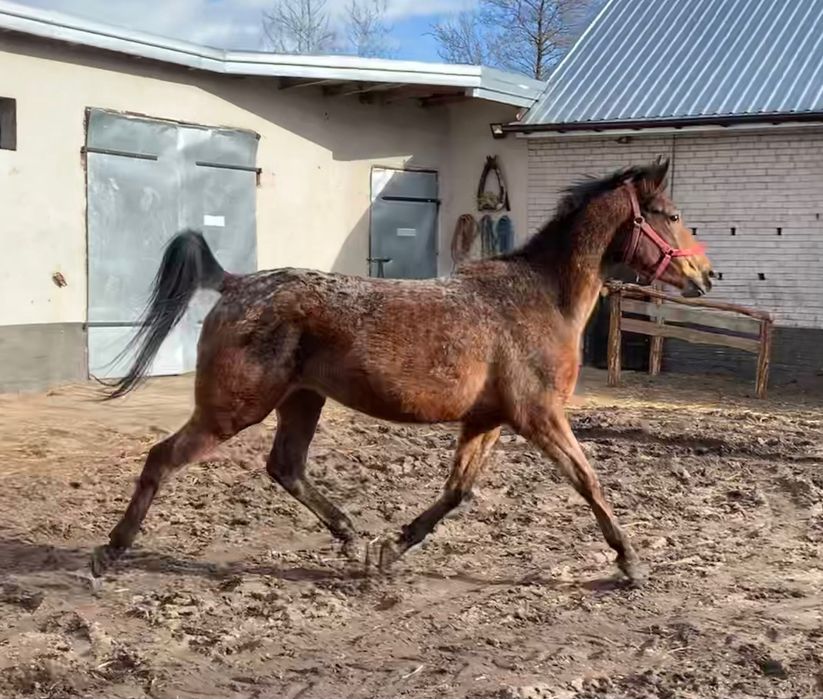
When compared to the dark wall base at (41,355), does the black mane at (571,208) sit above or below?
above

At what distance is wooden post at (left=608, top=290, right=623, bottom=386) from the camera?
39.9ft

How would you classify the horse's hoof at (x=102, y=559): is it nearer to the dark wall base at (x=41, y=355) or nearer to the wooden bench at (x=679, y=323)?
the dark wall base at (x=41, y=355)

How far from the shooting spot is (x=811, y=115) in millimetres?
11914

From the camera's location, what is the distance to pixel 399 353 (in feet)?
16.0

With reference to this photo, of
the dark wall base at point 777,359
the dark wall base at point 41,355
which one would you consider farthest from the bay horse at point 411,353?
the dark wall base at point 777,359

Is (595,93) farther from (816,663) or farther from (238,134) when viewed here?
(816,663)

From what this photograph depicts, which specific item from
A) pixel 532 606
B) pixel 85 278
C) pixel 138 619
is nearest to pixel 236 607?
pixel 138 619

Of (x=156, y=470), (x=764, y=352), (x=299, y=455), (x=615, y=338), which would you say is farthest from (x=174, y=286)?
(x=615, y=338)

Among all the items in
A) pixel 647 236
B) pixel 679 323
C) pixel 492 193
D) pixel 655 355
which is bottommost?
pixel 655 355

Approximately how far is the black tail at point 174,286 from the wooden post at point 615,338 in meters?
7.67

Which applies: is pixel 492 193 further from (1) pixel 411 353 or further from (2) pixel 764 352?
(1) pixel 411 353

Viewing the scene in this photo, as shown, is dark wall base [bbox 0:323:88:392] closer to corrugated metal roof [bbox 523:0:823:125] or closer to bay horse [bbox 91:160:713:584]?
bay horse [bbox 91:160:713:584]

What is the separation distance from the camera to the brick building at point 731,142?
1255 centimetres

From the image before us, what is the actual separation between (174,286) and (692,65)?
444 inches
